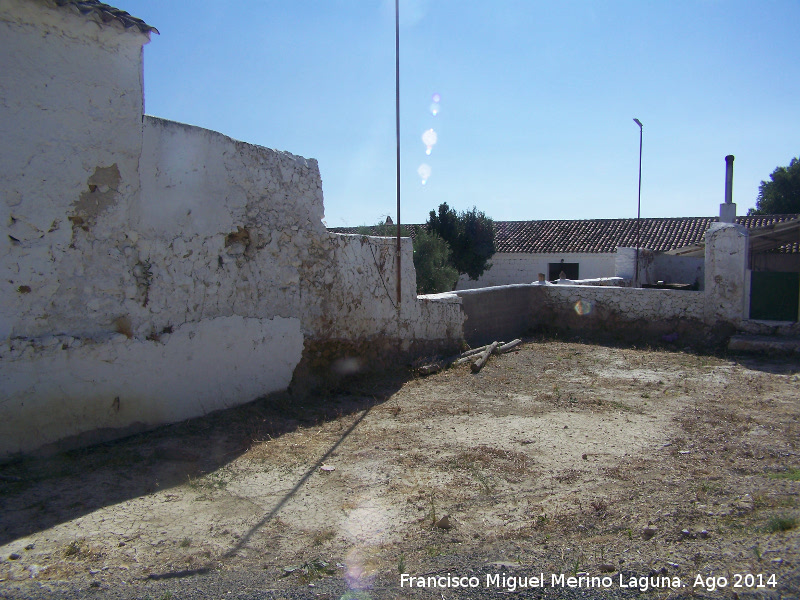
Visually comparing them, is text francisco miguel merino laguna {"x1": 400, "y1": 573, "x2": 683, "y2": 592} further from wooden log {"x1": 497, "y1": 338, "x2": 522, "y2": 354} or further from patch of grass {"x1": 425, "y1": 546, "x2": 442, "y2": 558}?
wooden log {"x1": 497, "y1": 338, "x2": 522, "y2": 354}

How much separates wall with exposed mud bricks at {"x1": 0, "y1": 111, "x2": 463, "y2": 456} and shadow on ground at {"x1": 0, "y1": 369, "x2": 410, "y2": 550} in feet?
0.64

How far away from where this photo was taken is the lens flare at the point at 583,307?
13898 millimetres

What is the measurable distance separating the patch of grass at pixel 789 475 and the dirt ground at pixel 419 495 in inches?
1.1

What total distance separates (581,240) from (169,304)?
26.2 m

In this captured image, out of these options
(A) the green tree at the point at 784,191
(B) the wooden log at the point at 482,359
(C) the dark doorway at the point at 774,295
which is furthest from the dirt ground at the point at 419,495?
(A) the green tree at the point at 784,191

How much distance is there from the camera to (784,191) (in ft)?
122

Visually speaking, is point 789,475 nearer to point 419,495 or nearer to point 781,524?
point 781,524

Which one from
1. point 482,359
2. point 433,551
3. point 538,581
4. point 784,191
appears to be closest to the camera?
point 538,581

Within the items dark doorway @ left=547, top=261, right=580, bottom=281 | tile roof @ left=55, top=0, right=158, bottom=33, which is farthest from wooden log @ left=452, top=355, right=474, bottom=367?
dark doorway @ left=547, top=261, right=580, bottom=281

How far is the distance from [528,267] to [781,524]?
1061 inches

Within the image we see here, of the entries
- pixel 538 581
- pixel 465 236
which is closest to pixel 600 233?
pixel 465 236

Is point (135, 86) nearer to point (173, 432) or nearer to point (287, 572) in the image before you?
point (173, 432)

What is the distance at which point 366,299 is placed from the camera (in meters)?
9.00

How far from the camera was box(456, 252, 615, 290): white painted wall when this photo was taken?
27.9 m
